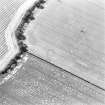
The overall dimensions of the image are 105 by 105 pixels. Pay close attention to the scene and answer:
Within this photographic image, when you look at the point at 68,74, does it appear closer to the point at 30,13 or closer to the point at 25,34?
the point at 25,34

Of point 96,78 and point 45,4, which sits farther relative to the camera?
point 45,4

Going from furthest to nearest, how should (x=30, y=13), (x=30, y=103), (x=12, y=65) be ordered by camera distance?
1. (x=30, y=13)
2. (x=12, y=65)
3. (x=30, y=103)

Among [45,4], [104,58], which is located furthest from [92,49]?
[45,4]

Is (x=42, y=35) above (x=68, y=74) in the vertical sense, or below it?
above

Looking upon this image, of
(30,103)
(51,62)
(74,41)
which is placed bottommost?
(30,103)

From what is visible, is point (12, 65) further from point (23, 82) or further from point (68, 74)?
point (68, 74)

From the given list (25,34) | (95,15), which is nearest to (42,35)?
(25,34)

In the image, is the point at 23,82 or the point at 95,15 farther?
the point at 95,15

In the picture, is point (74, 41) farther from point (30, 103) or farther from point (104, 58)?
point (30, 103)

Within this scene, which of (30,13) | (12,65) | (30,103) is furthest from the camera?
(30,13)
